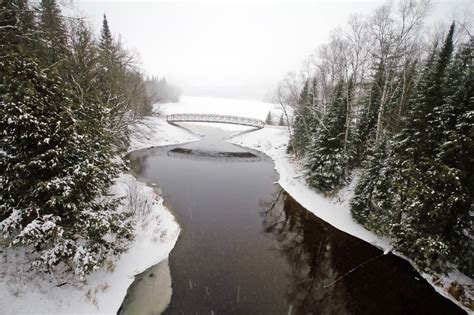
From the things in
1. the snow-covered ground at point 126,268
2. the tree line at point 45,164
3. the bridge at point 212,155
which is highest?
the tree line at point 45,164

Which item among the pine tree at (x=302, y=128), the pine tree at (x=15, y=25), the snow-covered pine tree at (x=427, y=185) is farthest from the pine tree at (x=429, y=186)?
the pine tree at (x=15, y=25)

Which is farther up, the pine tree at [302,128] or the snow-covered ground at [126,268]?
the pine tree at [302,128]

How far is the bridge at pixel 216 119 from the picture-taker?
44469 millimetres

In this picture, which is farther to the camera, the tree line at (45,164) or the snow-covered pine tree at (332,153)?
the snow-covered pine tree at (332,153)

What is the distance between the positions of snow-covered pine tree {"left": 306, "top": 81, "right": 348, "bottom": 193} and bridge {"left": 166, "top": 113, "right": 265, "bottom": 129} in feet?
93.3

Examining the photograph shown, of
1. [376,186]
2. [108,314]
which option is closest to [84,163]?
[108,314]

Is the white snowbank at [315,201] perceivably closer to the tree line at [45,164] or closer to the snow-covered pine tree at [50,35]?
the tree line at [45,164]

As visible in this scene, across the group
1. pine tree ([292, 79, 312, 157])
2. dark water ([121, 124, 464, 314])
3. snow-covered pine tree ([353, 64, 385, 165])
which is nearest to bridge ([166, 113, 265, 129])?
pine tree ([292, 79, 312, 157])

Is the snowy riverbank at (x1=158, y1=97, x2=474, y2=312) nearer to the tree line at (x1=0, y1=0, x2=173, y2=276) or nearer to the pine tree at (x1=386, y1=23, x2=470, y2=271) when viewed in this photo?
the pine tree at (x1=386, y1=23, x2=470, y2=271)

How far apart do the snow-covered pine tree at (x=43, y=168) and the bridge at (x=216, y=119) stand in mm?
38660

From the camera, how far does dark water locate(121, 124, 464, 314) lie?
25.3 ft

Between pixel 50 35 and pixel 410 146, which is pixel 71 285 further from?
pixel 410 146

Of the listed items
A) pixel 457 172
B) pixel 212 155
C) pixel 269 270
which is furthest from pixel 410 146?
pixel 212 155

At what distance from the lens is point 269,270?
927cm
